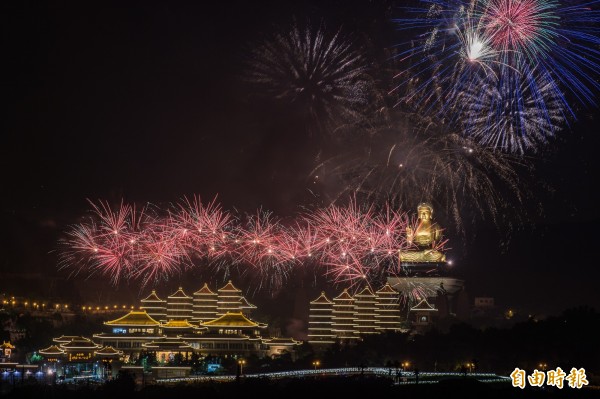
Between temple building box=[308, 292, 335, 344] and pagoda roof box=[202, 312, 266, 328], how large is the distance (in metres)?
5.06

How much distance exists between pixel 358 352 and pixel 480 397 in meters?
20.3

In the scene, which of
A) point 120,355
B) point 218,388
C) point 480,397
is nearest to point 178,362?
point 120,355

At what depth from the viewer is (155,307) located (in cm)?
7381

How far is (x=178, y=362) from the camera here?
63156mm

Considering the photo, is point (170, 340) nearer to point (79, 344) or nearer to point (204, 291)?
point (79, 344)

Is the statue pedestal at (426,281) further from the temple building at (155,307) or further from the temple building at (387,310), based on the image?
the temple building at (155,307)

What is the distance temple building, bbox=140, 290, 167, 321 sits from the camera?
241ft

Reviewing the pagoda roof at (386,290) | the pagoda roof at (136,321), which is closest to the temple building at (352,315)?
the pagoda roof at (386,290)

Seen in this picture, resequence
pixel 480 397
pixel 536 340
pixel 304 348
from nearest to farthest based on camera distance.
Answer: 1. pixel 480 397
2. pixel 536 340
3. pixel 304 348

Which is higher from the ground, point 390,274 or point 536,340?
point 390,274

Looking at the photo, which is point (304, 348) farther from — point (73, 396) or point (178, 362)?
point (73, 396)

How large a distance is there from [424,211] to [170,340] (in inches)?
1080

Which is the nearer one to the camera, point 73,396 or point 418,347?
point 73,396

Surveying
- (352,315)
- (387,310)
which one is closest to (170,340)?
(352,315)
